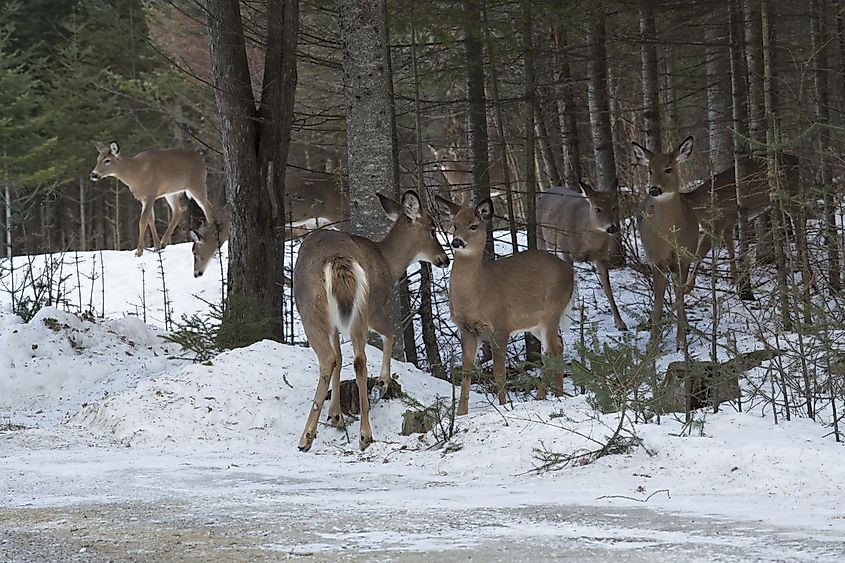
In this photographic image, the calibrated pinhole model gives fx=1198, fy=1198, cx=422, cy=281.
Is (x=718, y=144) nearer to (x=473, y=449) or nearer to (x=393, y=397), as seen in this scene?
(x=393, y=397)

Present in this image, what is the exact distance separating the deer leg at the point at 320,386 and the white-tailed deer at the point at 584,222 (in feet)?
16.8

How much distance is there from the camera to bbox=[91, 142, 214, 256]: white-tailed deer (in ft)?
72.5

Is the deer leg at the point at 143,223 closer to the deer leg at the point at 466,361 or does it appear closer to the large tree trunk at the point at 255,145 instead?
the large tree trunk at the point at 255,145

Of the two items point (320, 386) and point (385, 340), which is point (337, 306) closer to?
point (320, 386)

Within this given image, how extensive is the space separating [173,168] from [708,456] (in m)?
17.3

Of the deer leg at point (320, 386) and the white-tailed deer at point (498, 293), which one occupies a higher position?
the white-tailed deer at point (498, 293)

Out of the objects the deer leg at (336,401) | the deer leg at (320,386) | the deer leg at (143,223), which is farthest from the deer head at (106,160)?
the deer leg at (320,386)

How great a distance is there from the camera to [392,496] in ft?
20.4

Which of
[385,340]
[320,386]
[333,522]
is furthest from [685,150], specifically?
[333,522]

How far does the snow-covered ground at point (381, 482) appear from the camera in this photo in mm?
4934

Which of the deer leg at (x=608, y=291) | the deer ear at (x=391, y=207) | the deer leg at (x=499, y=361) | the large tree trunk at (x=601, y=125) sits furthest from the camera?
the large tree trunk at (x=601, y=125)

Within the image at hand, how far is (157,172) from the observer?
22141mm

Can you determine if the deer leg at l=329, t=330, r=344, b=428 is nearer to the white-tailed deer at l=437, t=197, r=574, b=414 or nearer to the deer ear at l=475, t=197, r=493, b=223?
the white-tailed deer at l=437, t=197, r=574, b=414

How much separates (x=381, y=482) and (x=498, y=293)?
11.3 feet
